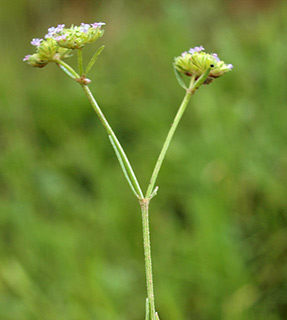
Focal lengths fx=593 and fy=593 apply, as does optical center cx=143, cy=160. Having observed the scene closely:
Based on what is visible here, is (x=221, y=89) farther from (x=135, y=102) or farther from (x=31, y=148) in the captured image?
(x=31, y=148)

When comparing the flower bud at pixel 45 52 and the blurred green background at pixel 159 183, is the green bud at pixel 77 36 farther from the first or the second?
the blurred green background at pixel 159 183

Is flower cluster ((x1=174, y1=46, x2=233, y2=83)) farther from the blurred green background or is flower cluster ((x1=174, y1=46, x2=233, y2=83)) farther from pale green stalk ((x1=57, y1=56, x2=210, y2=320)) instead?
the blurred green background

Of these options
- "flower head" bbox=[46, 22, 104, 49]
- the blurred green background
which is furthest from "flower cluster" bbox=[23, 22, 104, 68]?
the blurred green background

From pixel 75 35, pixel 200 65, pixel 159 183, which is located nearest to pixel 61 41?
pixel 75 35

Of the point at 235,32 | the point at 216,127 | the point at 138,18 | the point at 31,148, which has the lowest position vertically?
the point at 216,127

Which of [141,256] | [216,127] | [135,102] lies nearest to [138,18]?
[135,102]

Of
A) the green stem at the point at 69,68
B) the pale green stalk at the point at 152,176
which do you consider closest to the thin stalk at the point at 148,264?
the pale green stalk at the point at 152,176
